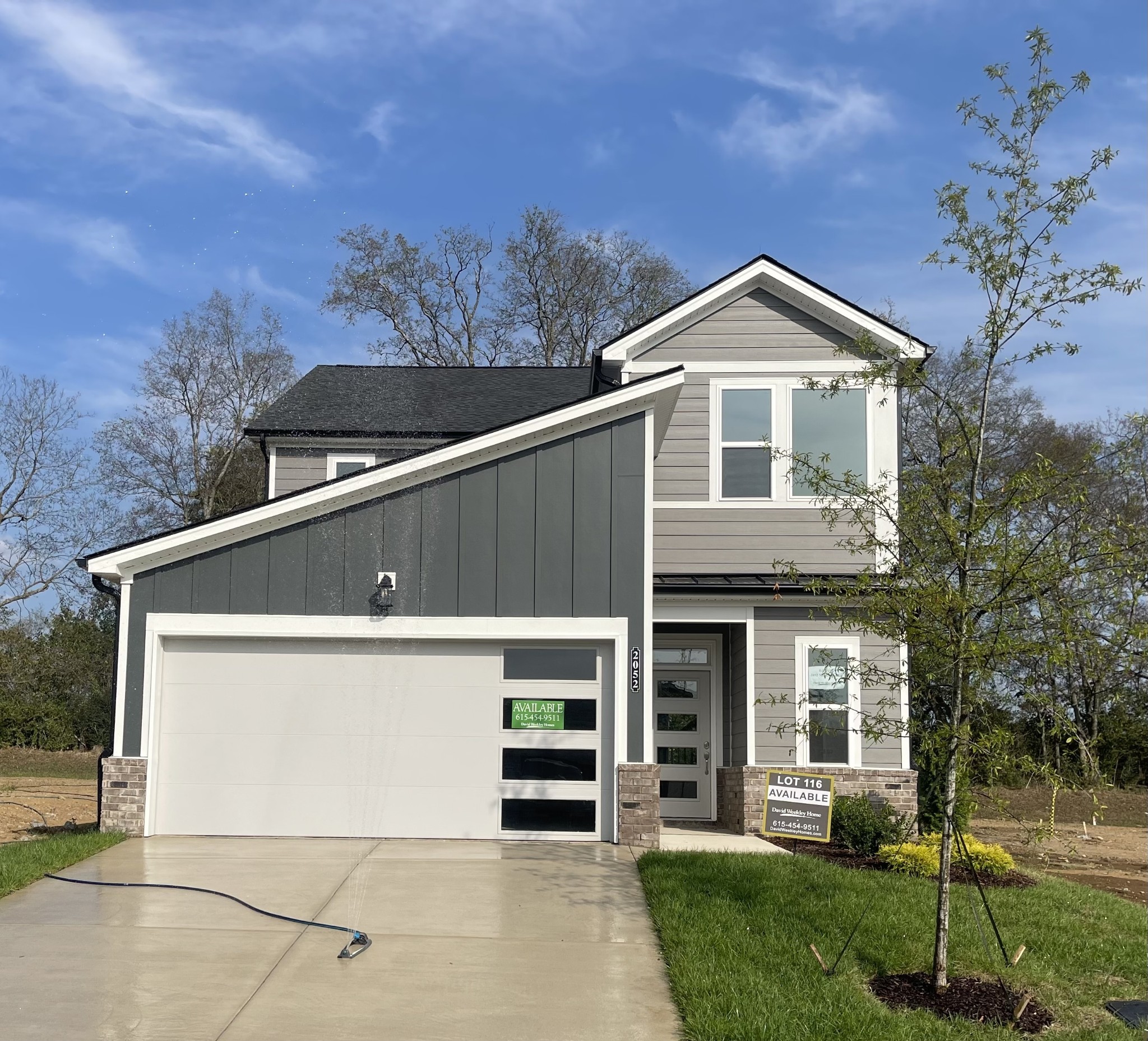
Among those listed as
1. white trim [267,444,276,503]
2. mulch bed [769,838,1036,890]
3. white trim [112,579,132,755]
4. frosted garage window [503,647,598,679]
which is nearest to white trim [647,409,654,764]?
frosted garage window [503,647,598,679]

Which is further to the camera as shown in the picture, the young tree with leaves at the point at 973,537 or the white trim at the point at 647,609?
the white trim at the point at 647,609

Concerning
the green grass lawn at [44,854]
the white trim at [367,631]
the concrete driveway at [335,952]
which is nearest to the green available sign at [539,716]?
the white trim at [367,631]

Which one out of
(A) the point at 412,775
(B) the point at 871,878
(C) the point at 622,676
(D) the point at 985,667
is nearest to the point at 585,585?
(C) the point at 622,676

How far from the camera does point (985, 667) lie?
25.2ft

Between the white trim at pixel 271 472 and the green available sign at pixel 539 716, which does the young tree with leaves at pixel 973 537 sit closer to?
the green available sign at pixel 539 716

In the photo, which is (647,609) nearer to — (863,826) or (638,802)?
(638,802)

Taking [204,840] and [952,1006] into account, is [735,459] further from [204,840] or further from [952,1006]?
[952,1006]

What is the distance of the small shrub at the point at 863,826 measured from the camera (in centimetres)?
1320

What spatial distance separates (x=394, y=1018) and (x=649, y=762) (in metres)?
6.16

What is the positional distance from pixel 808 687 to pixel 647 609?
10.7 feet

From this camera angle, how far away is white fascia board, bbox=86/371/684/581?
12.8 m

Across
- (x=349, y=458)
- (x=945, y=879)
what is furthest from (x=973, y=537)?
(x=349, y=458)

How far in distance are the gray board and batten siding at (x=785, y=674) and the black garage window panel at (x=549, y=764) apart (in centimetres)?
292

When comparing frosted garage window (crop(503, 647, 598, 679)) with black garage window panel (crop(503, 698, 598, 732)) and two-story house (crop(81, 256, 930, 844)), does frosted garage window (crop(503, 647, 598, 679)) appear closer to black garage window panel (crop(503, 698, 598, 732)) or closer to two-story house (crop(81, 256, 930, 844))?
two-story house (crop(81, 256, 930, 844))
